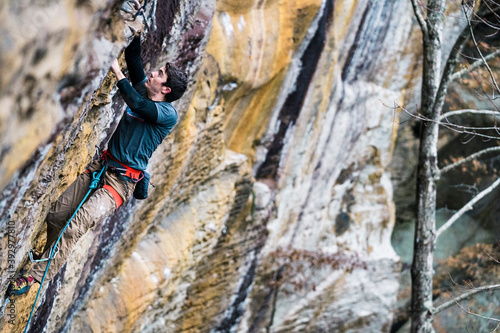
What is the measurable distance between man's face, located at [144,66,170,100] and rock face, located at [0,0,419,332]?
46 cm

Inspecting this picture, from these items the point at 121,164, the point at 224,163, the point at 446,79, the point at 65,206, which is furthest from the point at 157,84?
the point at 446,79

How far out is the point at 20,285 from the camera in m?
3.85

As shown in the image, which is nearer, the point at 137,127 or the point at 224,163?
the point at 137,127

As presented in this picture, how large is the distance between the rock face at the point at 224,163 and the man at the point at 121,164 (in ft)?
0.63

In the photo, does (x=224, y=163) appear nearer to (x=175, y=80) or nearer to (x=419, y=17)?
(x=419, y=17)

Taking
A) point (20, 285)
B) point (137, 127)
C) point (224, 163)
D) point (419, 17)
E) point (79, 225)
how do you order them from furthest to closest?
point (224, 163)
point (419, 17)
point (137, 127)
point (79, 225)
point (20, 285)

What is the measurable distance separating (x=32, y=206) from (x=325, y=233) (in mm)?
8591

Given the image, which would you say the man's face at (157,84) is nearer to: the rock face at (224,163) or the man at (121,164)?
the man at (121,164)

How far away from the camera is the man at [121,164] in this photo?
396 cm

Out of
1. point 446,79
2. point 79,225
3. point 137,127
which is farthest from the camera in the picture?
point 446,79

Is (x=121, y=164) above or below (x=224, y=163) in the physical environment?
above

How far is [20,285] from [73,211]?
75cm

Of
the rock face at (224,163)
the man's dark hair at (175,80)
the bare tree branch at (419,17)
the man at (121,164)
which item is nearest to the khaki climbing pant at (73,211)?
the man at (121,164)

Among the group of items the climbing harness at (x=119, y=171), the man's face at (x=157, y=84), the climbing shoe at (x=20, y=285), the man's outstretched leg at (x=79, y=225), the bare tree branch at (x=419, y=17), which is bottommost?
the climbing shoe at (x=20, y=285)
